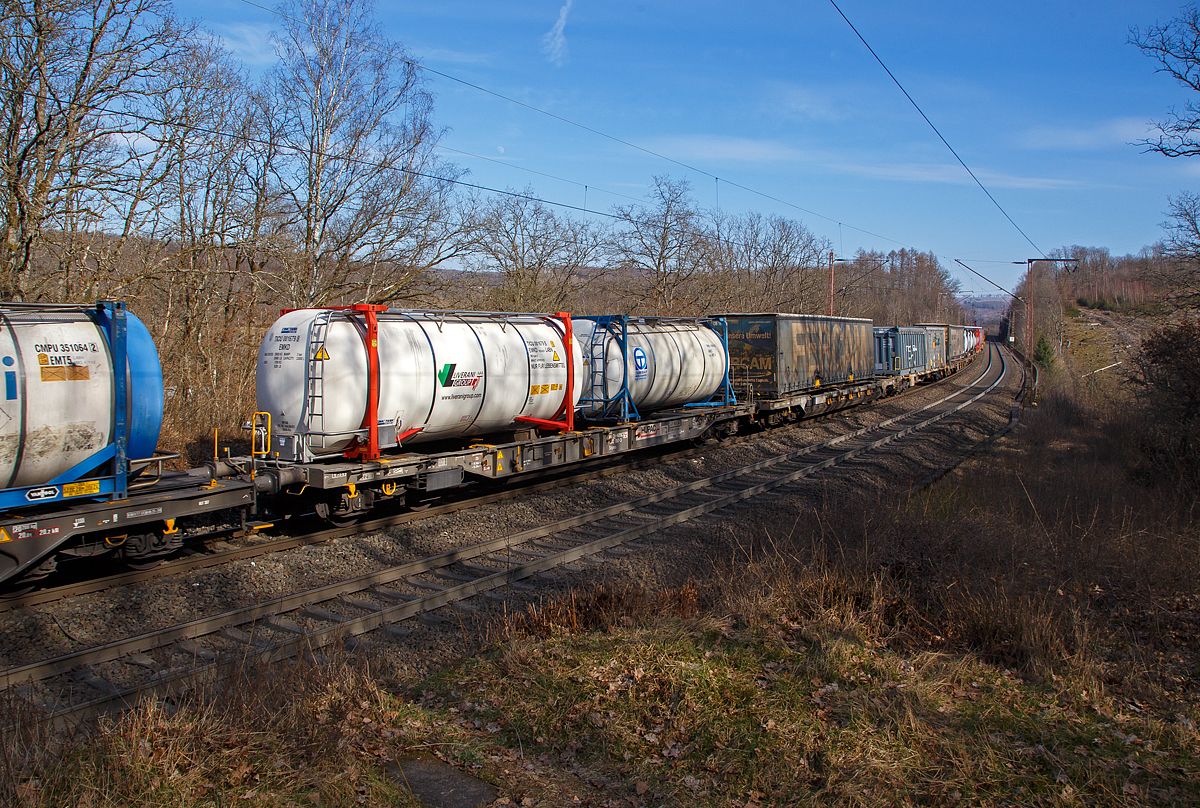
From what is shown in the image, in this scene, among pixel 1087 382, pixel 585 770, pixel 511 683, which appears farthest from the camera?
pixel 1087 382

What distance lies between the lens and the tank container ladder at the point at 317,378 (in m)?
10.1

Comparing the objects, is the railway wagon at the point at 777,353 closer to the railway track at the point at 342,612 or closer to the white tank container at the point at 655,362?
the white tank container at the point at 655,362

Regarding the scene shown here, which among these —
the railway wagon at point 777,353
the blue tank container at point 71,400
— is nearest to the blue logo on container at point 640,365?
the railway wagon at point 777,353

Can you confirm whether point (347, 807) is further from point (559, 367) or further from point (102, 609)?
point (559, 367)

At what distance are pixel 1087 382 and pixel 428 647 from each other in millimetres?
37651

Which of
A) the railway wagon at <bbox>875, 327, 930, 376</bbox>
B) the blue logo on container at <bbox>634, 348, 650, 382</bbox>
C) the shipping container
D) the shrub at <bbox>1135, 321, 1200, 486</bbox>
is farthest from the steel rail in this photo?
the shipping container

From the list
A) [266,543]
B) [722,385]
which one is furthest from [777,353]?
[266,543]

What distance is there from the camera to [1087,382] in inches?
1361

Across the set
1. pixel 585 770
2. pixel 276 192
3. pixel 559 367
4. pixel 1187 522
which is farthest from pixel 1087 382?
pixel 585 770

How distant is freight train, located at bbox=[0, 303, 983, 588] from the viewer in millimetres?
7566

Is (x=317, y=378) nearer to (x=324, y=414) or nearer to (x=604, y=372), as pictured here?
(x=324, y=414)

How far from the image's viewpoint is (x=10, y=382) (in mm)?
7168

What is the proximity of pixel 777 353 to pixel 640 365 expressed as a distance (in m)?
6.92

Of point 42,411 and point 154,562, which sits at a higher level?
point 42,411
